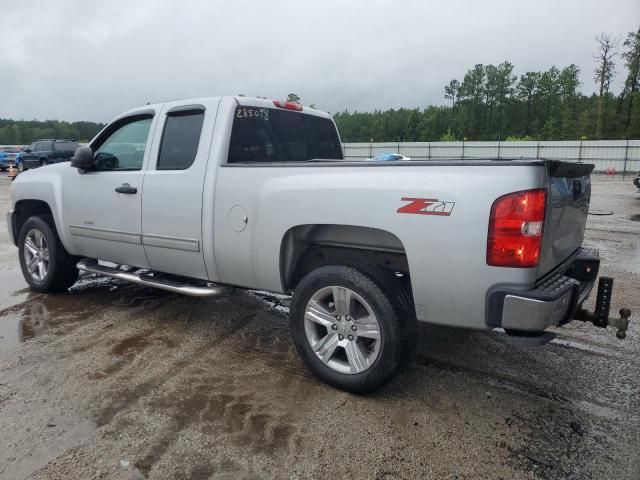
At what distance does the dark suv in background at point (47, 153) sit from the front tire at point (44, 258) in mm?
22203

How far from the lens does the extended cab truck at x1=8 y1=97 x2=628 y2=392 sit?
2645 mm

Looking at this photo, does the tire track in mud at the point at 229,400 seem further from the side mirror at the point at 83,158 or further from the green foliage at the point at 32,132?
the green foliage at the point at 32,132

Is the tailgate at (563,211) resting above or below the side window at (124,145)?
below

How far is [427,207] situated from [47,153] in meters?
26.9

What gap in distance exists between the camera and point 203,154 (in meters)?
3.83

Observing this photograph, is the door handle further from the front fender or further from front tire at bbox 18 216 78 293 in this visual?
front tire at bbox 18 216 78 293

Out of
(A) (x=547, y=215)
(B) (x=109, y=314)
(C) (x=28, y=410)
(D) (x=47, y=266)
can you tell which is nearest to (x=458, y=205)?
(A) (x=547, y=215)

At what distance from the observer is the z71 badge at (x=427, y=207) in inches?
107

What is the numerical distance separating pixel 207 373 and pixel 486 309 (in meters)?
2.00

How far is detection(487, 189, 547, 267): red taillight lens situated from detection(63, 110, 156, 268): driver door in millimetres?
2941

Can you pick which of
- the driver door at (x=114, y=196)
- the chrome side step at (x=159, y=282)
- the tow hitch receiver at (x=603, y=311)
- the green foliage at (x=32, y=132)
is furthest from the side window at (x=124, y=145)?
the green foliage at (x=32, y=132)

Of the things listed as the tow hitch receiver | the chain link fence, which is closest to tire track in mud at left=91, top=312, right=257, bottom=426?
the tow hitch receiver

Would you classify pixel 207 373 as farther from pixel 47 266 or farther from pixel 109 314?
pixel 47 266

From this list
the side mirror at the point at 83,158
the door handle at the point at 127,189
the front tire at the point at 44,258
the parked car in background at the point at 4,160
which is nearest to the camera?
the door handle at the point at 127,189
